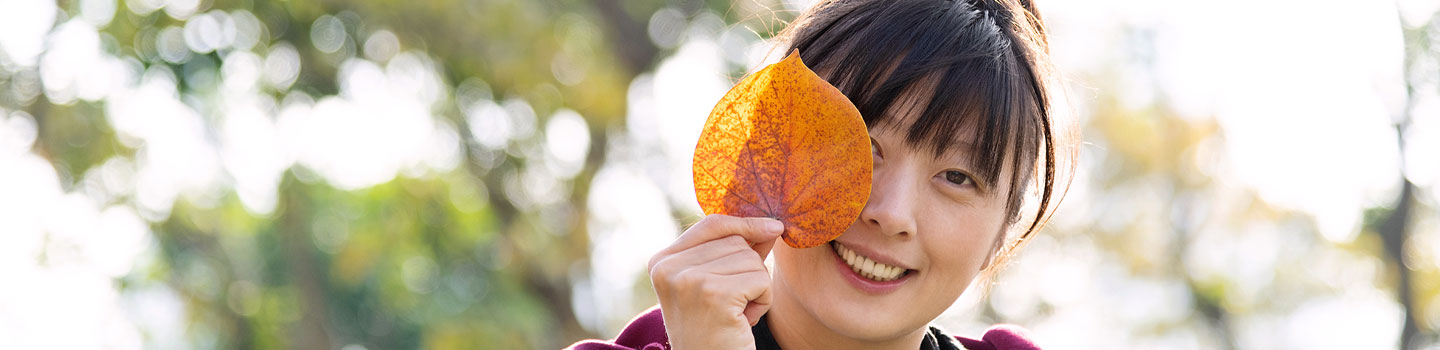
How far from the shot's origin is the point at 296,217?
1070cm

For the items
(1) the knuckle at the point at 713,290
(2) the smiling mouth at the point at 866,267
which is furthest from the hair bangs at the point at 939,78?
(1) the knuckle at the point at 713,290

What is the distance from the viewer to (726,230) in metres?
→ 1.32

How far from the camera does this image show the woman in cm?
132

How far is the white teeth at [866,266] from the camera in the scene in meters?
1.50

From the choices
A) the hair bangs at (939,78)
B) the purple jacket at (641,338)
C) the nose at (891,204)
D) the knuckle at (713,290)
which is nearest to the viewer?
the knuckle at (713,290)

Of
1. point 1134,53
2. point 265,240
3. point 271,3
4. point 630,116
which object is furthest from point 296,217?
point 1134,53

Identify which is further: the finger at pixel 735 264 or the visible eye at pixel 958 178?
the visible eye at pixel 958 178

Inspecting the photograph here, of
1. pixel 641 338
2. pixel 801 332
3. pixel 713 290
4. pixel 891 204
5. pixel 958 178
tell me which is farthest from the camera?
pixel 641 338

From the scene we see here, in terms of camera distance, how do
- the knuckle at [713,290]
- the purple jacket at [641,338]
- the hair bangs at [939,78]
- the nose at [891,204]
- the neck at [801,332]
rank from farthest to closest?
the purple jacket at [641,338]
the neck at [801,332]
the hair bangs at [939,78]
the nose at [891,204]
the knuckle at [713,290]

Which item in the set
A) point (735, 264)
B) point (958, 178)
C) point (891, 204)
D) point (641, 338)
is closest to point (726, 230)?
point (735, 264)

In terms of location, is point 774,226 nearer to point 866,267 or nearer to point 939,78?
A: point 866,267

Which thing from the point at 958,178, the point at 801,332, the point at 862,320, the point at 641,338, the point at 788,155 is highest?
the point at 788,155

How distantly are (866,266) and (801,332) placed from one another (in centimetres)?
23

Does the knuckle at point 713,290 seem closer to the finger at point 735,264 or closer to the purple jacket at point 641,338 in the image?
the finger at point 735,264
